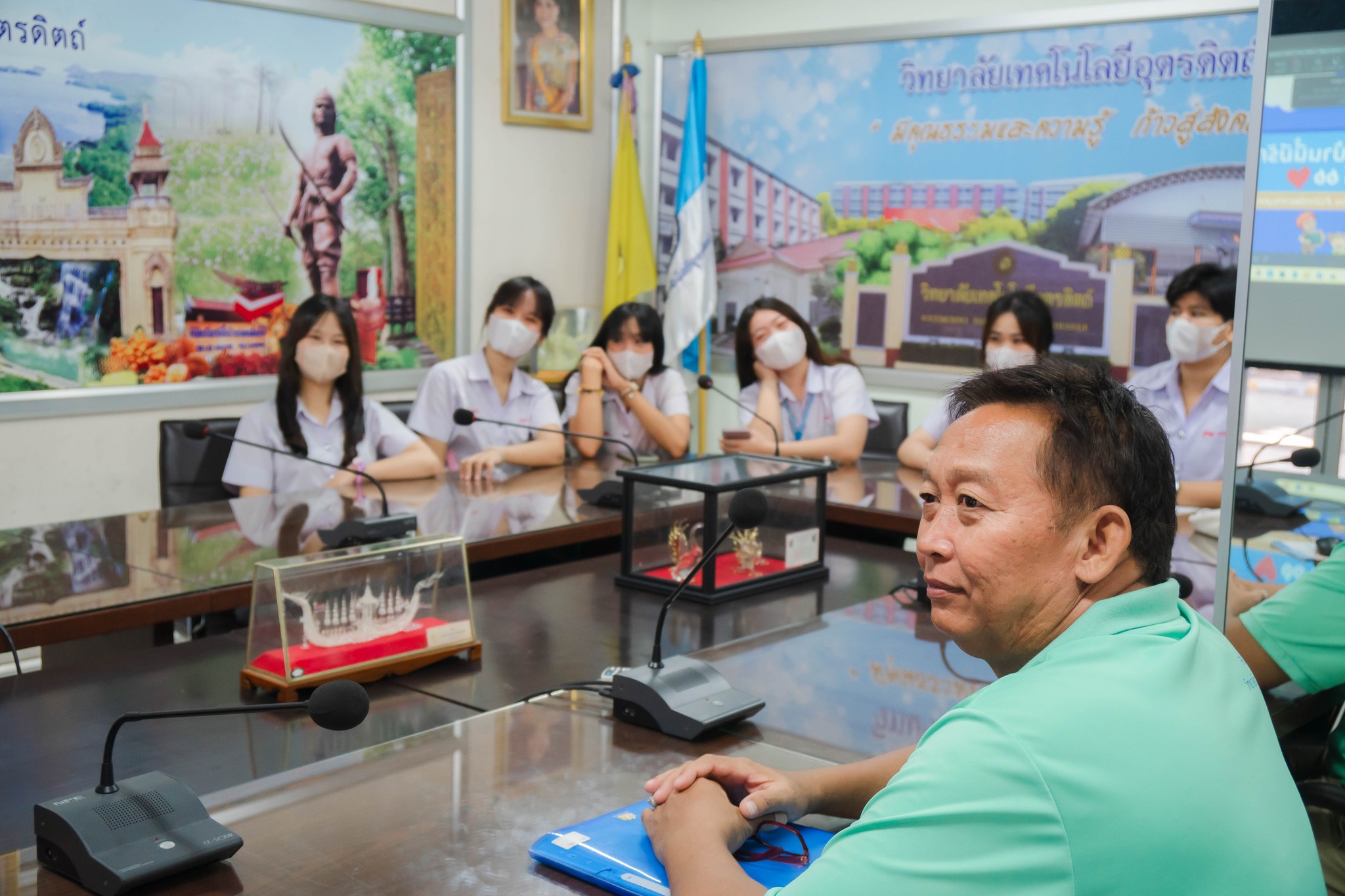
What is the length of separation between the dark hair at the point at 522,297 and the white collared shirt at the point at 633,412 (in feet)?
1.26

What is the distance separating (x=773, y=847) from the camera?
50.6 inches

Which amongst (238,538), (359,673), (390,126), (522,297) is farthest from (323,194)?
(359,673)

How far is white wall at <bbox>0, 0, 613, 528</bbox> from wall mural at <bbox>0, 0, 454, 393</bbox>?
153 millimetres

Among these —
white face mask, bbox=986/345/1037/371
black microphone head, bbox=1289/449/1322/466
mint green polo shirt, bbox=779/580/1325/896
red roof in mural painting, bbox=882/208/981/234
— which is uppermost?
red roof in mural painting, bbox=882/208/981/234

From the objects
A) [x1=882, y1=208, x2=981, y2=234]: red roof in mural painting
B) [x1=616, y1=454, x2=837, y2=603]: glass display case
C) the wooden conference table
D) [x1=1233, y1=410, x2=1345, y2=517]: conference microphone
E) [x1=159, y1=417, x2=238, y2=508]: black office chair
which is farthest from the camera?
[x1=882, y1=208, x2=981, y2=234]: red roof in mural painting

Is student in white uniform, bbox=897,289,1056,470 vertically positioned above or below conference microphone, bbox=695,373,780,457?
above

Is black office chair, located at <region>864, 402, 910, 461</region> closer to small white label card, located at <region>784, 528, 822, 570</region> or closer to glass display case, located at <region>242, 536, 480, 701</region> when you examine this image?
small white label card, located at <region>784, 528, 822, 570</region>

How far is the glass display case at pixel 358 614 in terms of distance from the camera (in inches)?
72.9

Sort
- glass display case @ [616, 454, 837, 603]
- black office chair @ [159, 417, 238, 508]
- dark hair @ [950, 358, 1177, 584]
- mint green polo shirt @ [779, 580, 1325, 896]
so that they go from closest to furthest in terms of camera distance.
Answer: mint green polo shirt @ [779, 580, 1325, 896] < dark hair @ [950, 358, 1177, 584] < glass display case @ [616, 454, 837, 603] < black office chair @ [159, 417, 238, 508]

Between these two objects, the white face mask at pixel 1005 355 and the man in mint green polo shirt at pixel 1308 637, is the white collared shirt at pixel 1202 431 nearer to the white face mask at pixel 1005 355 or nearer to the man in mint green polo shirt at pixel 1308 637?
the white face mask at pixel 1005 355

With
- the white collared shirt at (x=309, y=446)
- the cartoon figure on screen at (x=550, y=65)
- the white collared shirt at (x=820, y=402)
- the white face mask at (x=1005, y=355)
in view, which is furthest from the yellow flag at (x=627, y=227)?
the white face mask at (x=1005, y=355)

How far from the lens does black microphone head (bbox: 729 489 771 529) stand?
183 centimetres

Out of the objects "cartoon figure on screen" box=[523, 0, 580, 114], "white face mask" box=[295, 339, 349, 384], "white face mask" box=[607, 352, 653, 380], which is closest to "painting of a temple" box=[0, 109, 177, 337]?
"white face mask" box=[295, 339, 349, 384]

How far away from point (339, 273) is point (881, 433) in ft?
7.61
